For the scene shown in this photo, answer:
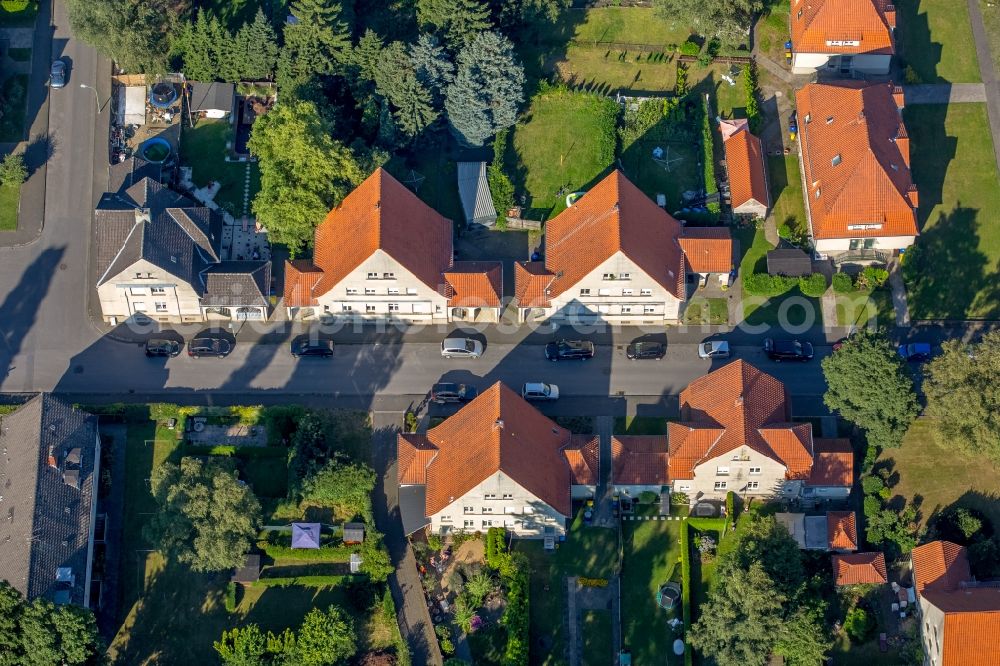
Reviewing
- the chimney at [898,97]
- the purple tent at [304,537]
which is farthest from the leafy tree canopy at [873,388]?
the purple tent at [304,537]

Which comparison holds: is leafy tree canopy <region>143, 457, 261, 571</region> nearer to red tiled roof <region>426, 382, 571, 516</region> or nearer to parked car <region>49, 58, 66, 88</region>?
red tiled roof <region>426, 382, 571, 516</region>

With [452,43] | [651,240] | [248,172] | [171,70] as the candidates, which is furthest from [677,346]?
[171,70]

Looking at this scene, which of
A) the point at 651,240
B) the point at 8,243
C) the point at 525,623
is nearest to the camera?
the point at 525,623

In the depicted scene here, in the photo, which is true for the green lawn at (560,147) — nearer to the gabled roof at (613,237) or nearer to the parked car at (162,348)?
the gabled roof at (613,237)

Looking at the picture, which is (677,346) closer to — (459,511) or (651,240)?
(651,240)

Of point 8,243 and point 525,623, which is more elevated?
point 8,243
